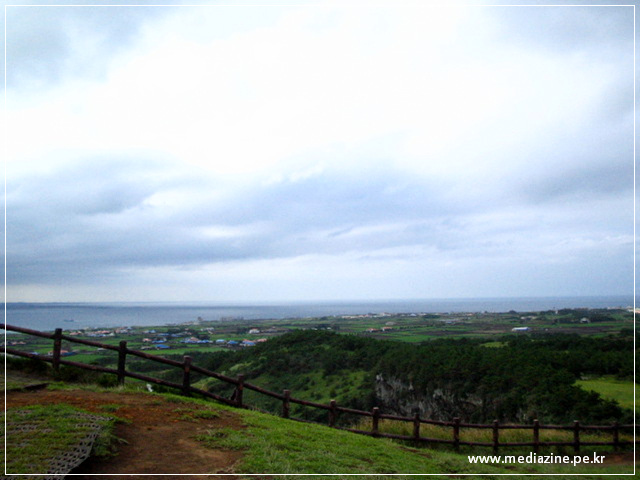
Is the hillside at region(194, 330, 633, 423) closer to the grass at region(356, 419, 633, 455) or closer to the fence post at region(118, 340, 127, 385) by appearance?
the grass at region(356, 419, 633, 455)

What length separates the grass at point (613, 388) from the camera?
1547 centimetres

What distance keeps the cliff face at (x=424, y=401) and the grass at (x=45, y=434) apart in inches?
748

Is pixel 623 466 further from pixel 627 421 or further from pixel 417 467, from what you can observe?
pixel 417 467

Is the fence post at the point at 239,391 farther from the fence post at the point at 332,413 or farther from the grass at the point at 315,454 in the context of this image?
the fence post at the point at 332,413

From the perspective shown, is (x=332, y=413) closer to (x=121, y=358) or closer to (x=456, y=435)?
(x=456, y=435)

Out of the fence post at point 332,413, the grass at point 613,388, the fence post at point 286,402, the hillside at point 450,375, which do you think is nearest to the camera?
the fence post at point 286,402

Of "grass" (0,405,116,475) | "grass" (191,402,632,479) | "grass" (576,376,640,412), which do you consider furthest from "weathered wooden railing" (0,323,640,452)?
"grass" (576,376,640,412)

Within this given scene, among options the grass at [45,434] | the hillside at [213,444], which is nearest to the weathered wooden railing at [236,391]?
the hillside at [213,444]

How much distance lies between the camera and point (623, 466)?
10203 millimetres

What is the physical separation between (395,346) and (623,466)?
2352 centimetres

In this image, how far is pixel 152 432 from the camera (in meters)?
6.21

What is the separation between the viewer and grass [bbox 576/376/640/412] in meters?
15.5

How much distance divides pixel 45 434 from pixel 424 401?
73.5 ft

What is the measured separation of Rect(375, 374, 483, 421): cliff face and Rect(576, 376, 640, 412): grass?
196 inches
